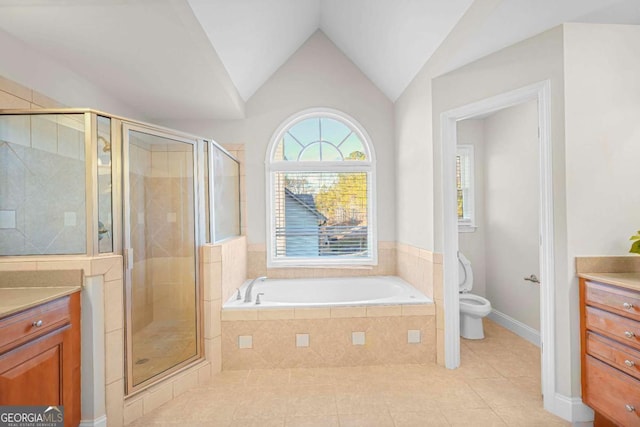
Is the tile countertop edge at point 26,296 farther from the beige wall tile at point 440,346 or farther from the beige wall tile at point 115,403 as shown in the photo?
the beige wall tile at point 440,346

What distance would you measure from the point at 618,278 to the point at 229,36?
2.90 m

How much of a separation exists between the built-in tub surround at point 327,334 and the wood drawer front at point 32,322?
1127 millimetres

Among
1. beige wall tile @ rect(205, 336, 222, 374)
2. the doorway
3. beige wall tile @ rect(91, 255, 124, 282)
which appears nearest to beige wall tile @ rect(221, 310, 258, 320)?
beige wall tile @ rect(205, 336, 222, 374)

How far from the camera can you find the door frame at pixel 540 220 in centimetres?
195

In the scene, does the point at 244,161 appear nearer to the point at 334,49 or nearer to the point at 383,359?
the point at 334,49

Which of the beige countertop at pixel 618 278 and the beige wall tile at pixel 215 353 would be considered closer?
the beige countertop at pixel 618 278

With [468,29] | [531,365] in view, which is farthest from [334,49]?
[531,365]

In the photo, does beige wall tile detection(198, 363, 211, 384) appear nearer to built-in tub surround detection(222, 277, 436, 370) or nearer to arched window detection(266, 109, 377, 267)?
built-in tub surround detection(222, 277, 436, 370)

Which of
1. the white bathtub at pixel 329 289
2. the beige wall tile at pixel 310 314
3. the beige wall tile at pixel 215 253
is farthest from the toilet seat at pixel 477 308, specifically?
the beige wall tile at pixel 215 253

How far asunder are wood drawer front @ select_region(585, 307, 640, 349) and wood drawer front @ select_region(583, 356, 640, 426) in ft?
0.57

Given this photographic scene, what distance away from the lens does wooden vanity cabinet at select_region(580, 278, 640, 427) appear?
1.55 meters

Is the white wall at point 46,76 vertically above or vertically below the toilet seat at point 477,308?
above

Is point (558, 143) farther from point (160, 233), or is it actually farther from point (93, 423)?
point (93, 423)

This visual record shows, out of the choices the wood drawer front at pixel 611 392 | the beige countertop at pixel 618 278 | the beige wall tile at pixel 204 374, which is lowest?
the beige wall tile at pixel 204 374
